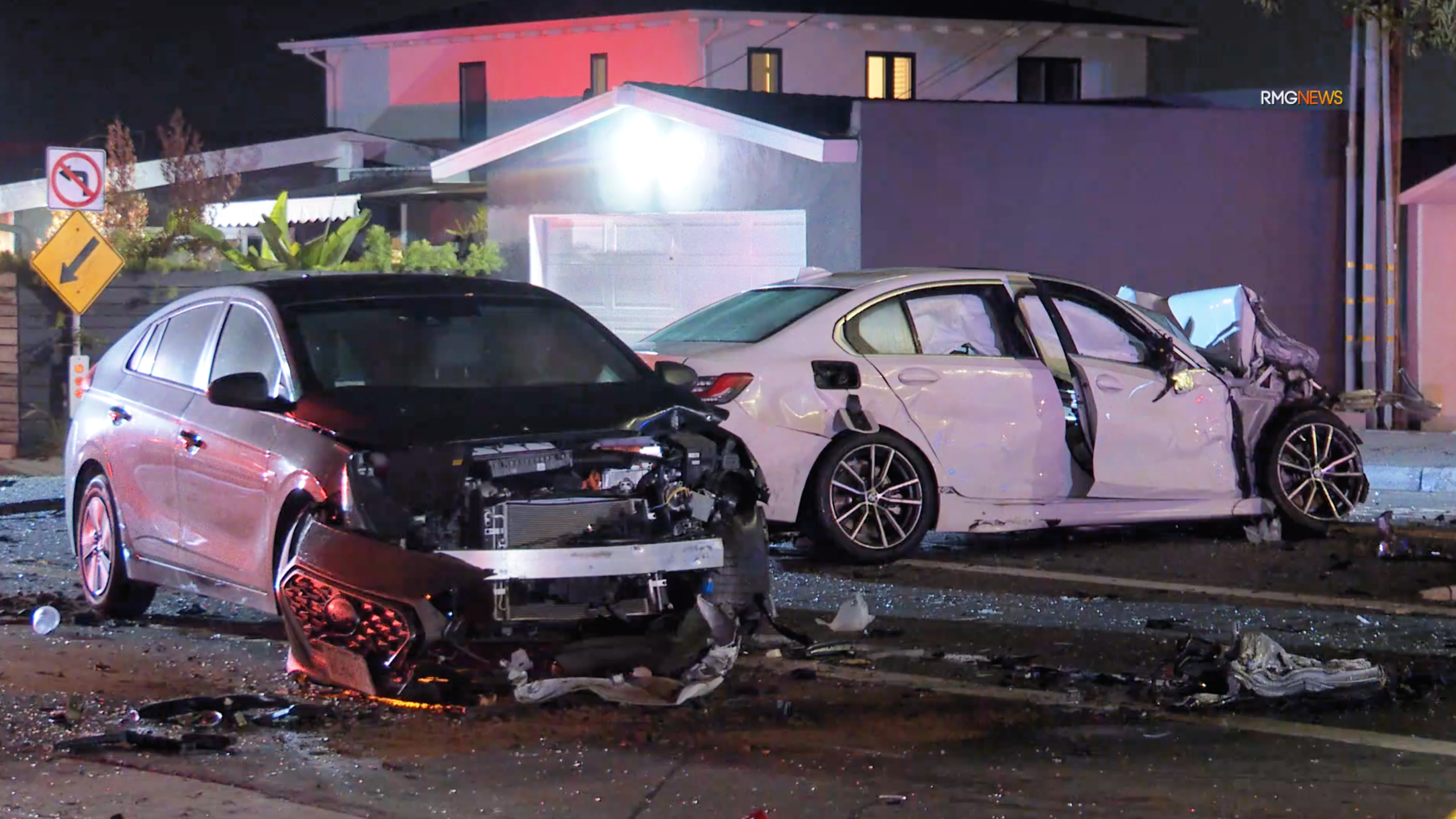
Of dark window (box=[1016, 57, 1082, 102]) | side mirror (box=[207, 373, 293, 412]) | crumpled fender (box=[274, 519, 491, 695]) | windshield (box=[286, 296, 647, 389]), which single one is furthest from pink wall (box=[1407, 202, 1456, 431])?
dark window (box=[1016, 57, 1082, 102])

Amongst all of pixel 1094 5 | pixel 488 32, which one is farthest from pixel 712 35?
pixel 1094 5

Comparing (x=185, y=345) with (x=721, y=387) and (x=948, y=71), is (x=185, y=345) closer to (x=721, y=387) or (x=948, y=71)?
(x=721, y=387)

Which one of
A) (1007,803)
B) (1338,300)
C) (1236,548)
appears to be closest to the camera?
(1007,803)

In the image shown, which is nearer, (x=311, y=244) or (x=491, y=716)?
(x=491, y=716)

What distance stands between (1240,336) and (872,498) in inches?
112

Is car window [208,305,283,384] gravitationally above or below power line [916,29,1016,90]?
below

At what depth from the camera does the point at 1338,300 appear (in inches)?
704

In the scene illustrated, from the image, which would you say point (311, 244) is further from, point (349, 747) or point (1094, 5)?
point (1094, 5)

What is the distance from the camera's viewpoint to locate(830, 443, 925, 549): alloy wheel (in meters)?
9.70

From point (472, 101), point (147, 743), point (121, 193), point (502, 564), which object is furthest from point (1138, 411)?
point (472, 101)

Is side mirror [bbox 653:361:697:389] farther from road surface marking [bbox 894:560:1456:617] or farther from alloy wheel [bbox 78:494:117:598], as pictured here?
alloy wheel [bbox 78:494:117:598]

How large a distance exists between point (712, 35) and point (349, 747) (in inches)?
1075

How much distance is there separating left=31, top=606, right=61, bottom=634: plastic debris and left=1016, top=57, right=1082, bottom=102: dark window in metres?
28.3

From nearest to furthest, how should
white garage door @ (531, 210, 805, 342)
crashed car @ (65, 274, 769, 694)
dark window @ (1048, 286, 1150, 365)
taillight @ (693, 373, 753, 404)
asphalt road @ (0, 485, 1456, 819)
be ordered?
asphalt road @ (0, 485, 1456, 819) → crashed car @ (65, 274, 769, 694) → taillight @ (693, 373, 753, 404) → dark window @ (1048, 286, 1150, 365) → white garage door @ (531, 210, 805, 342)
